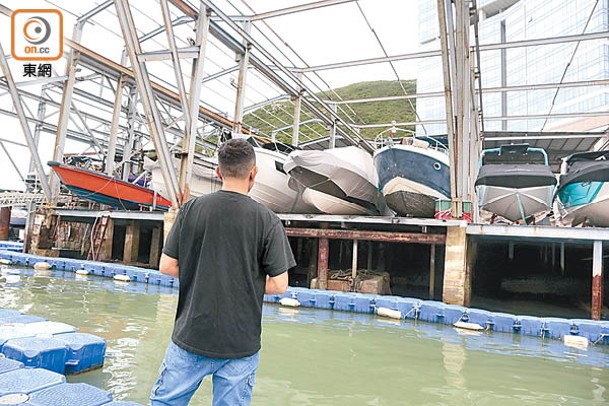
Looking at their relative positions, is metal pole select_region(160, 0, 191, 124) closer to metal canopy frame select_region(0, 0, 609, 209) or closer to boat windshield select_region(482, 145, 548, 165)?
metal canopy frame select_region(0, 0, 609, 209)

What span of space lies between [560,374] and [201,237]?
4582 millimetres

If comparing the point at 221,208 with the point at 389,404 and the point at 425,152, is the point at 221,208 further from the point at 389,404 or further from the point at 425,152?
the point at 425,152

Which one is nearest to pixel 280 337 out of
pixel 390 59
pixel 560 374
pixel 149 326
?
pixel 149 326

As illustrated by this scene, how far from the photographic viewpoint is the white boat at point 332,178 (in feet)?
32.5

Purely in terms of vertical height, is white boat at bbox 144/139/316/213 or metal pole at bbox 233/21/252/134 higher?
metal pole at bbox 233/21/252/134

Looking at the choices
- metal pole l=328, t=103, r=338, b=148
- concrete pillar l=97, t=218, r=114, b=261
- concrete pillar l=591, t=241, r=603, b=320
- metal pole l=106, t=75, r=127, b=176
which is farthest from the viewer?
metal pole l=328, t=103, r=338, b=148

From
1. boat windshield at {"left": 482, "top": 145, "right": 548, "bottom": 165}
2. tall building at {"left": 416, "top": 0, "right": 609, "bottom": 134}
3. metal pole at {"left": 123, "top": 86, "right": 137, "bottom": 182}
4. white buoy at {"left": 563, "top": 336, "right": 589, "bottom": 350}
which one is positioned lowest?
white buoy at {"left": 563, "top": 336, "right": 589, "bottom": 350}

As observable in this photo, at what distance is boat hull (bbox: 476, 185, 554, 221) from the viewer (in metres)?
10.1

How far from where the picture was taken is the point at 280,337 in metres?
5.50

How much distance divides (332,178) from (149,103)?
14.4 ft

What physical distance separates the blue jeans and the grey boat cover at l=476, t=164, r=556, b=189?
32.2 ft

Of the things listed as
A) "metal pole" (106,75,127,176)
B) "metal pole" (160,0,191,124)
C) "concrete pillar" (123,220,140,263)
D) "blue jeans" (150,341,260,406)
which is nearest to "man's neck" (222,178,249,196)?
"blue jeans" (150,341,260,406)

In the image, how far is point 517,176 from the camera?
9992 mm

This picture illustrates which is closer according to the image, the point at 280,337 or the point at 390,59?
the point at 280,337
